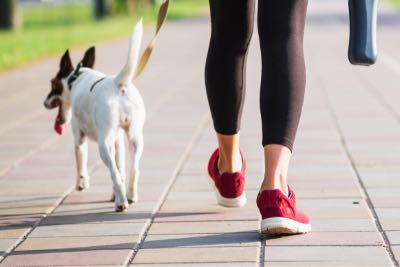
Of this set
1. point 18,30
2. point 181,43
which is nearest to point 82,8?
point 18,30

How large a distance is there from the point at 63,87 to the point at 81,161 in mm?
442

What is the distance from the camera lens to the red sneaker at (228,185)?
509cm

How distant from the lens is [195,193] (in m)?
5.88

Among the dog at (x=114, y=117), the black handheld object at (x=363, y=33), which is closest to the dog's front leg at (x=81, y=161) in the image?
the dog at (x=114, y=117)

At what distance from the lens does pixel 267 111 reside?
4656mm

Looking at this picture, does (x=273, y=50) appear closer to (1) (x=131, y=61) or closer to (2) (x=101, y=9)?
(1) (x=131, y=61)

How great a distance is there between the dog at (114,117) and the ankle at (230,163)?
0.46 metres

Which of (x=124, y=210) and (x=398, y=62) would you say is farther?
(x=398, y=62)

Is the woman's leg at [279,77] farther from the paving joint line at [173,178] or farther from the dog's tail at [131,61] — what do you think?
the dog's tail at [131,61]

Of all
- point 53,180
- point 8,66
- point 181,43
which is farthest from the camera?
point 181,43

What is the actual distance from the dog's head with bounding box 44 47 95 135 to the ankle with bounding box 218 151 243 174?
3.66 feet

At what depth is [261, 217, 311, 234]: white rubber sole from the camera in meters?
4.57

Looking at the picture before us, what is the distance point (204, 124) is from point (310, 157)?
6.45 feet

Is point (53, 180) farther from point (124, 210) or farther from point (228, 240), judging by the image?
point (228, 240)
